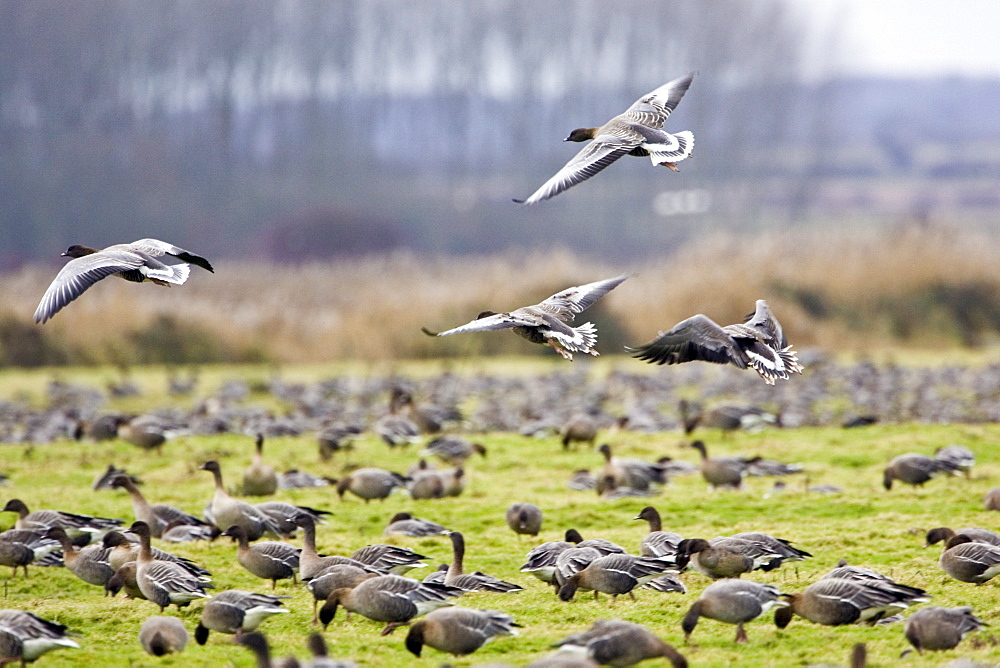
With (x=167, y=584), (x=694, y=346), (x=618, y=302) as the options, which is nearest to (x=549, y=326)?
(x=694, y=346)

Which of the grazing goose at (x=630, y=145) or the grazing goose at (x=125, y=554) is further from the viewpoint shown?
the grazing goose at (x=630, y=145)

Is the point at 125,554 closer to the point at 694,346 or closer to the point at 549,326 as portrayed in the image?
the point at 549,326

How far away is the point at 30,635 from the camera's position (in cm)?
Answer: 652

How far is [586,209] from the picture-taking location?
63.3m

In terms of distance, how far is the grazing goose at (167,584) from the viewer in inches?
303

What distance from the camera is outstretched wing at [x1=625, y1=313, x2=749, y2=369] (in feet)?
26.5

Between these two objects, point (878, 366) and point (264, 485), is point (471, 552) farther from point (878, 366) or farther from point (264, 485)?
point (878, 366)

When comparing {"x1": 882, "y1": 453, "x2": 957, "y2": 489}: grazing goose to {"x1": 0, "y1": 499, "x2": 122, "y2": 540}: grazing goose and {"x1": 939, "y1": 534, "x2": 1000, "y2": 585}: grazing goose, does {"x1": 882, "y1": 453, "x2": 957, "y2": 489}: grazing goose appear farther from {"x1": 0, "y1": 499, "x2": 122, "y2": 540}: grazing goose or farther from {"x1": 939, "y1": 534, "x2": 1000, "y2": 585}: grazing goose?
{"x1": 0, "y1": 499, "x2": 122, "y2": 540}: grazing goose

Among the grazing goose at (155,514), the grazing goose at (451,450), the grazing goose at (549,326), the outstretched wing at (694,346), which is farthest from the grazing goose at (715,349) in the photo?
the grazing goose at (451,450)

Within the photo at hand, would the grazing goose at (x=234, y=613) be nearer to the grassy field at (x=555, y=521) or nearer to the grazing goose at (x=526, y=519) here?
the grassy field at (x=555, y=521)

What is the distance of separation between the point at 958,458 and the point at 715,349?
191 inches

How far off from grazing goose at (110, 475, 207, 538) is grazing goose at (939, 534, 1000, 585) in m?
5.90

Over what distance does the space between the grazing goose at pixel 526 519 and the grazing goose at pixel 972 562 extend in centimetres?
331

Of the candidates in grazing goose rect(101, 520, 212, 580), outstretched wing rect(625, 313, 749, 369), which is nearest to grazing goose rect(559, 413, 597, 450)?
outstretched wing rect(625, 313, 749, 369)
